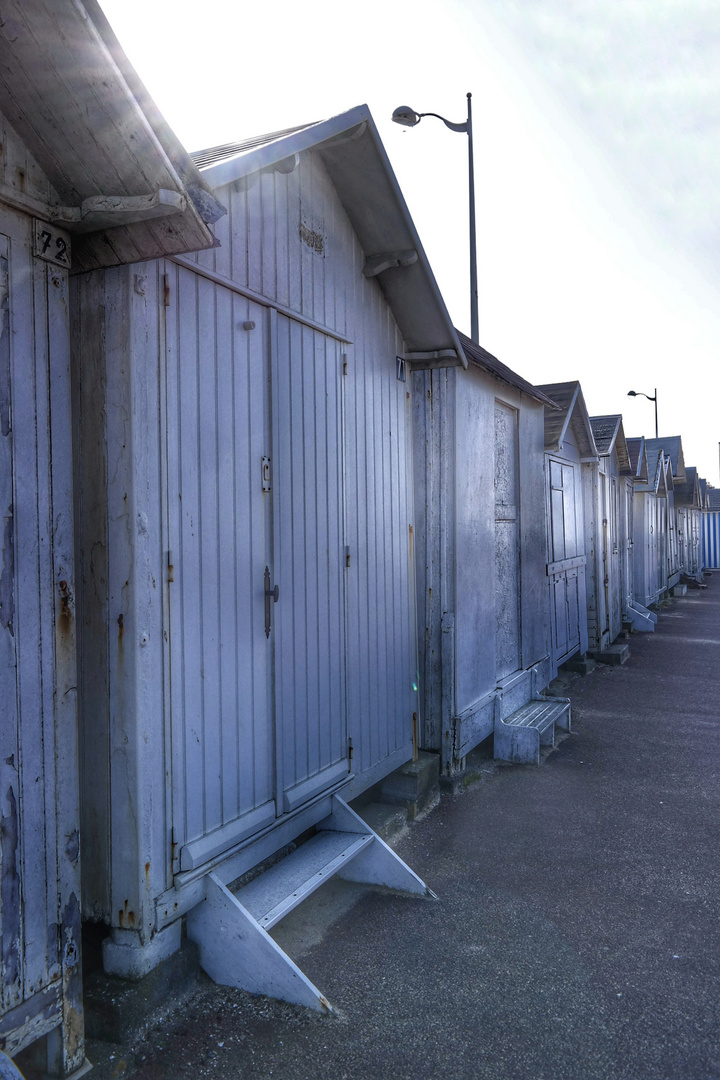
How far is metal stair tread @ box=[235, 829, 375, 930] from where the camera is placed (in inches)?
135

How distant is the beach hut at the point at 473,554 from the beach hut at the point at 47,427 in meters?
3.45

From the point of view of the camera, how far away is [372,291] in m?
5.11

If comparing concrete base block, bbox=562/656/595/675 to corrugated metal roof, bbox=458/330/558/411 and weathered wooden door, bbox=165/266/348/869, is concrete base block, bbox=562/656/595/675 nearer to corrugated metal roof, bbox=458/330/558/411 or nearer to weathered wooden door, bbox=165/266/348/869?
corrugated metal roof, bbox=458/330/558/411

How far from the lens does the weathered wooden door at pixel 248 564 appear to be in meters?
3.19

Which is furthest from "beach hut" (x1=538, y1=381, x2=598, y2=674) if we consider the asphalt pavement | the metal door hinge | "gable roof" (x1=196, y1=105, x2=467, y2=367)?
the metal door hinge

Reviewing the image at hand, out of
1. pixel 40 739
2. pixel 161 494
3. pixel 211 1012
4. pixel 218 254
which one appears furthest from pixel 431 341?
pixel 211 1012

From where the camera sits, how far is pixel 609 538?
13680 millimetres

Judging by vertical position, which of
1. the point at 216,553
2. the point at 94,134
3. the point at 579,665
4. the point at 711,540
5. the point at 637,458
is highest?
the point at 637,458

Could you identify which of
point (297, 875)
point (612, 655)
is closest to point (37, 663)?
point (297, 875)

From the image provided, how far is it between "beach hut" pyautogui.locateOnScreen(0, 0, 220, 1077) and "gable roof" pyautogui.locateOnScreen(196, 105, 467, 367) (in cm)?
80

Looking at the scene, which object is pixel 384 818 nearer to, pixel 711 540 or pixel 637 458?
pixel 637 458

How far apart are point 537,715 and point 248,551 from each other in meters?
4.54

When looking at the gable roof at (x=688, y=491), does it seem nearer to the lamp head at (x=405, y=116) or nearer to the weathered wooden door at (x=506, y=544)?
the lamp head at (x=405, y=116)

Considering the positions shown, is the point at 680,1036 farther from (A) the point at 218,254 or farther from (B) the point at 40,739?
(A) the point at 218,254
